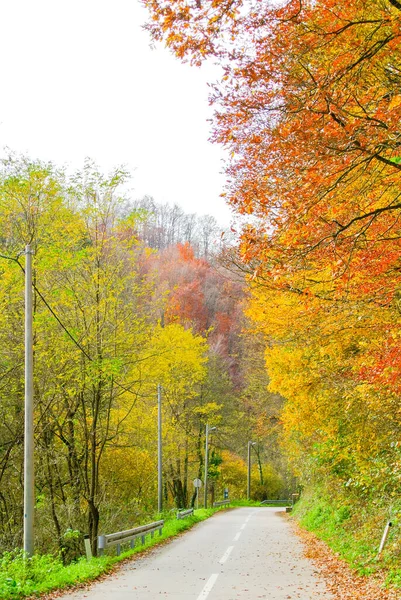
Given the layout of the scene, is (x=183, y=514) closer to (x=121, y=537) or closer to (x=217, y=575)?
(x=121, y=537)

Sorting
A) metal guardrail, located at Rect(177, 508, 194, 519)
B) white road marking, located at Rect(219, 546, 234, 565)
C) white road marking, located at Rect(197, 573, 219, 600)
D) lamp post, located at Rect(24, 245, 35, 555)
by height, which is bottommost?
metal guardrail, located at Rect(177, 508, 194, 519)

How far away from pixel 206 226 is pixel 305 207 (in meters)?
79.4

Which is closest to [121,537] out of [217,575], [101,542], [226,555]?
[101,542]

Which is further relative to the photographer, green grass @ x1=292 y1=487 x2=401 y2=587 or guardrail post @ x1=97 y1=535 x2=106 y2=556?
guardrail post @ x1=97 y1=535 x2=106 y2=556

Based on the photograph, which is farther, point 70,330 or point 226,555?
point 70,330

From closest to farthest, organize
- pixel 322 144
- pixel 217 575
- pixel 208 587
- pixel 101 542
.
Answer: pixel 322 144 → pixel 208 587 → pixel 217 575 → pixel 101 542

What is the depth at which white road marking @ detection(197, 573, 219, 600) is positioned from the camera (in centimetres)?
1007

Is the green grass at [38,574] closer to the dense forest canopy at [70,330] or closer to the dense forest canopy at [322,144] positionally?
the dense forest canopy at [70,330]

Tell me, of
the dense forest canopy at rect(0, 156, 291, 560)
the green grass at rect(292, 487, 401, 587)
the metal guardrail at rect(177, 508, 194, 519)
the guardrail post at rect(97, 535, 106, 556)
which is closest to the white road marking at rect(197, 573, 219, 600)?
the green grass at rect(292, 487, 401, 587)

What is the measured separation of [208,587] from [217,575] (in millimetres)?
1619

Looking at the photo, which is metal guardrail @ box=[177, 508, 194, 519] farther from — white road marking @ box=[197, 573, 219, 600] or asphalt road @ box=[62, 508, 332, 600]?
white road marking @ box=[197, 573, 219, 600]

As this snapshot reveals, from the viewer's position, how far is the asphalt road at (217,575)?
10258 mm

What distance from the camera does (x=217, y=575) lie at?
41.1 feet

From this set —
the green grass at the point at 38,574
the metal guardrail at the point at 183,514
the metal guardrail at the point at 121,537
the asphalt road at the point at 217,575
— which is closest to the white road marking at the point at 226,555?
the asphalt road at the point at 217,575
